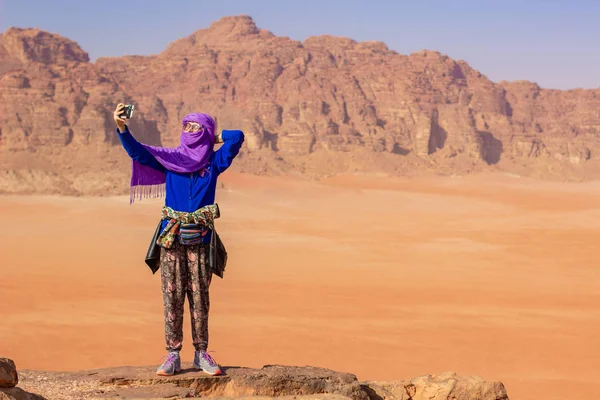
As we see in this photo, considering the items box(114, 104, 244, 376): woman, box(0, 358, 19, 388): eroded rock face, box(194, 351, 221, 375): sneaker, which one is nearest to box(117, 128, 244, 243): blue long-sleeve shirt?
box(114, 104, 244, 376): woman

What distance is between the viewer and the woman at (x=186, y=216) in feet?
16.3

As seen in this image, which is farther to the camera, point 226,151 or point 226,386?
point 226,151

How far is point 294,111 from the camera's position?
66438 millimetres

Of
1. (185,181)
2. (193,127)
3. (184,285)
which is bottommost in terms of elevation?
(184,285)

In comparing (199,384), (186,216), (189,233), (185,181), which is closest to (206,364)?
(199,384)

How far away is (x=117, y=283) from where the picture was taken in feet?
51.4

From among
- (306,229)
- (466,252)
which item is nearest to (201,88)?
(306,229)

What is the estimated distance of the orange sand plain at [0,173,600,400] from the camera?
10359 mm

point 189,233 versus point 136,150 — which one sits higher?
point 136,150

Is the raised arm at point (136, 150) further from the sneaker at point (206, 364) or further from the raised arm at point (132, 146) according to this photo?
the sneaker at point (206, 364)

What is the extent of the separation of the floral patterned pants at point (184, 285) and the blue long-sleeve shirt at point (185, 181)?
0.15 meters

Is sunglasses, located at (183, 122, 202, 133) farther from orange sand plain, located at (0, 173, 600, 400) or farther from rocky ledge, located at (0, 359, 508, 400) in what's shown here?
orange sand plain, located at (0, 173, 600, 400)

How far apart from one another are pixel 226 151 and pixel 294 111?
61.7m

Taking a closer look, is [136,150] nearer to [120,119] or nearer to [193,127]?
[120,119]
